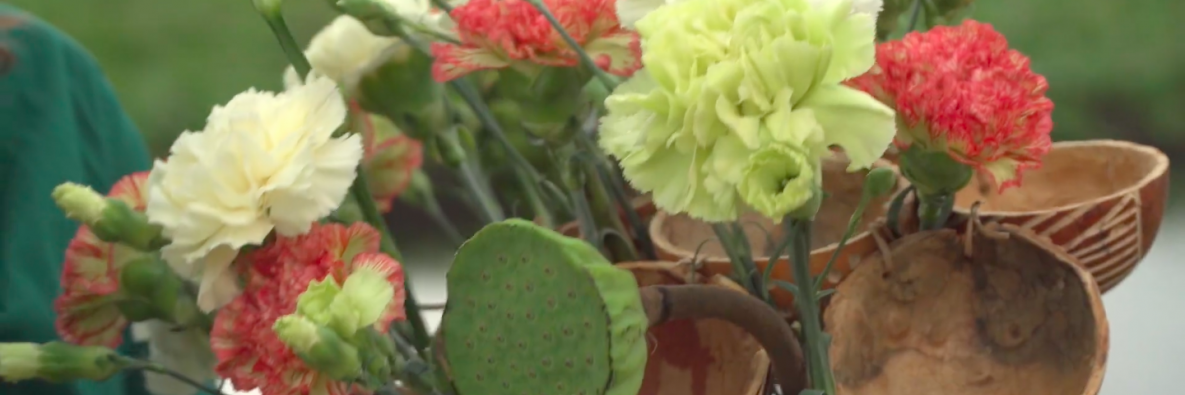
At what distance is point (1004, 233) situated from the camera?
45 cm

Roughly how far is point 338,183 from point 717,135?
0.14 m

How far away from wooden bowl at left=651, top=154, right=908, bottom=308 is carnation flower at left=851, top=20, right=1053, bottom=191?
0.10 m

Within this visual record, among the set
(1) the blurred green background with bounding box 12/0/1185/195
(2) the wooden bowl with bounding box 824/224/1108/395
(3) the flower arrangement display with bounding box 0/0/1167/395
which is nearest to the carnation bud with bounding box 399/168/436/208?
(3) the flower arrangement display with bounding box 0/0/1167/395

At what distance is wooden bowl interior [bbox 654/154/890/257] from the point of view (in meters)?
0.54

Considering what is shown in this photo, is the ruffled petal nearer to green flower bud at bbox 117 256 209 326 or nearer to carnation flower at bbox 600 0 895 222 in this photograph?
carnation flower at bbox 600 0 895 222

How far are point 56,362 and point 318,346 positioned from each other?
12 cm

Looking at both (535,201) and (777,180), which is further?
(535,201)

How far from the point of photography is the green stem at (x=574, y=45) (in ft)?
1.18

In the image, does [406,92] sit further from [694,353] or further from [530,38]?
[694,353]

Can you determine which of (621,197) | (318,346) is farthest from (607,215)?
(318,346)

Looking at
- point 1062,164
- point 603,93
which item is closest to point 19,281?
point 603,93

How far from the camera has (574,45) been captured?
14.5 inches

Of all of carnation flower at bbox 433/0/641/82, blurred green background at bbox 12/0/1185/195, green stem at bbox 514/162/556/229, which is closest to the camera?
carnation flower at bbox 433/0/641/82

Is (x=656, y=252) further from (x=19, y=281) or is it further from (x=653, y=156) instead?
(x=19, y=281)
